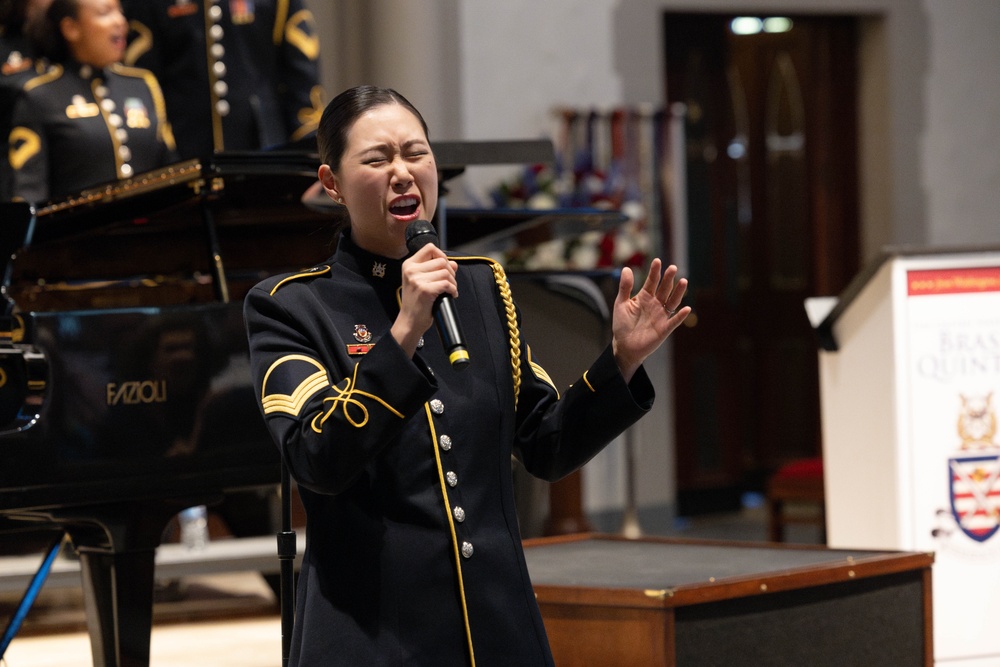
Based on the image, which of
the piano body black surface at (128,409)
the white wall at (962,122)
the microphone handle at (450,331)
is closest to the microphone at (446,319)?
the microphone handle at (450,331)

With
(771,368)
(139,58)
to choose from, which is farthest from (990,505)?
(771,368)

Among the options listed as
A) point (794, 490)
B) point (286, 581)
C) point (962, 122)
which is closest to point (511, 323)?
point (286, 581)

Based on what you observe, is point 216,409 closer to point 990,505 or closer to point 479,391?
point 479,391

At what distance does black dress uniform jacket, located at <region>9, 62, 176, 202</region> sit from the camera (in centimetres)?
320

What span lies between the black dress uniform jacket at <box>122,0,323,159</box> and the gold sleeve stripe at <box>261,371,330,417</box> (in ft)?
8.57

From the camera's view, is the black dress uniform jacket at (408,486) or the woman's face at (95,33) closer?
the black dress uniform jacket at (408,486)

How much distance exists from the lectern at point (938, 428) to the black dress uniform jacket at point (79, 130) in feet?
5.70

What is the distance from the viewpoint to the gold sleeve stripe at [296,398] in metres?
1.49

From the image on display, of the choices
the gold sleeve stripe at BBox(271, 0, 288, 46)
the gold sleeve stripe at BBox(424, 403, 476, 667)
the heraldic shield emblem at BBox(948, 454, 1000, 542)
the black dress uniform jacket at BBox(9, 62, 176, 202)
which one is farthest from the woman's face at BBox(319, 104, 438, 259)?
the gold sleeve stripe at BBox(271, 0, 288, 46)

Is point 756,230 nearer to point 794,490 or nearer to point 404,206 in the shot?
point 794,490

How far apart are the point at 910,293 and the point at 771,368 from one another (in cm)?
377

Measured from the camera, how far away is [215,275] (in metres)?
2.84

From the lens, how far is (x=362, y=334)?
159 cm

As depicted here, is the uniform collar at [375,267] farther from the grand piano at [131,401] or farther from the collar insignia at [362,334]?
the grand piano at [131,401]
